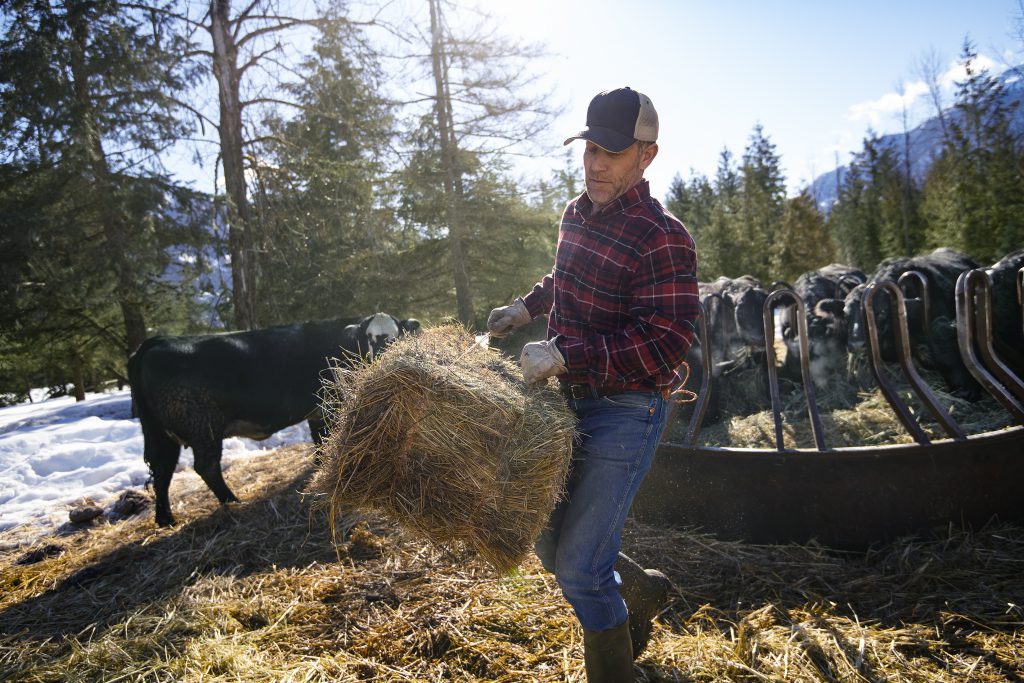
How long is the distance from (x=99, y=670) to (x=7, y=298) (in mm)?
11020

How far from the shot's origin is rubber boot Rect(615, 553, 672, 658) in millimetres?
2553

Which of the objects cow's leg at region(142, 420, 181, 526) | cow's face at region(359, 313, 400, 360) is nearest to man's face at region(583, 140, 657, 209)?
cow's face at region(359, 313, 400, 360)

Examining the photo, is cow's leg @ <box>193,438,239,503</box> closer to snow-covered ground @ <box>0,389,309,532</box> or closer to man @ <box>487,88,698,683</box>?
snow-covered ground @ <box>0,389,309,532</box>

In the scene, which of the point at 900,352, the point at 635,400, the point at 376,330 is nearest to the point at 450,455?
the point at 635,400

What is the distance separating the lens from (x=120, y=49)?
36.0 ft

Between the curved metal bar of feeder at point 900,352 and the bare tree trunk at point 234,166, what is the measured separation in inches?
410

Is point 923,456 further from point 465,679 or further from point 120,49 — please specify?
point 120,49

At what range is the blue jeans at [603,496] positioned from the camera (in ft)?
6.68

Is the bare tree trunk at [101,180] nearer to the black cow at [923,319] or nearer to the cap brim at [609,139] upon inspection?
the cap brim at [609,139]

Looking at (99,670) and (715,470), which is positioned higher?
(715,470)

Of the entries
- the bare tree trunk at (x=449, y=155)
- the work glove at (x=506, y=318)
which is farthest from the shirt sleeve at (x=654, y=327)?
the bare tree trunk at (x=449, y=155)

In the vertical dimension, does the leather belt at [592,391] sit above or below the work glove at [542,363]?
below

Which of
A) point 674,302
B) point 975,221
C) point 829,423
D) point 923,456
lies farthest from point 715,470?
point 975,221

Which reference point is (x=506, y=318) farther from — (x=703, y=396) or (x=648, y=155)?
(x=703, y=396)
